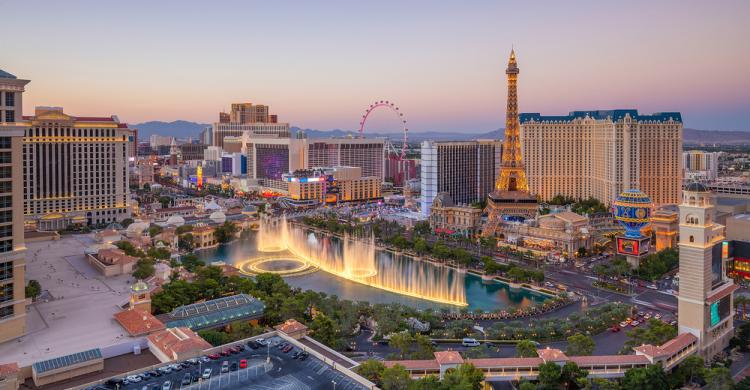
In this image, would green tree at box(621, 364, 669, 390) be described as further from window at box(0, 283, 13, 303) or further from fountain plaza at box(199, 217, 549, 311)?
window at box(0, 283, 13, 303)

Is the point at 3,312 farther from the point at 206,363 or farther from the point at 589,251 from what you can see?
the point at 589,251

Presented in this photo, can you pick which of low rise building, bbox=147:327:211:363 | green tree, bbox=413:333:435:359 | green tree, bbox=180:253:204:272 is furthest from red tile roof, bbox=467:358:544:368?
green tree, bbox=180:253:204:272

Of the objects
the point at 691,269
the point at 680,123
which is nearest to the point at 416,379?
the point at 691,269

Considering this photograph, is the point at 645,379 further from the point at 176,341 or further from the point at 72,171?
the point at 72,171

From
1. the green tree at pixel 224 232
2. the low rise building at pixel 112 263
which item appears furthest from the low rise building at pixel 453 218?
the low rise building at pixel 112 263

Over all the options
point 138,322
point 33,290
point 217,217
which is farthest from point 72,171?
point 138,322
